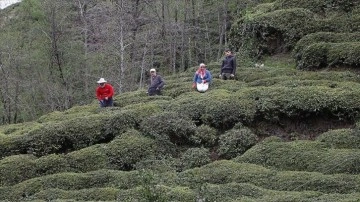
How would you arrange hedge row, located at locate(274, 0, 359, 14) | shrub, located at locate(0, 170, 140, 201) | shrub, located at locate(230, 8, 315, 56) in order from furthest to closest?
hedge row, located at locate(274, 0, 359, 14)
shrub, located at locate(230, 8, 315, 56)
shrub, located at locate(0, 170, 140, 201)

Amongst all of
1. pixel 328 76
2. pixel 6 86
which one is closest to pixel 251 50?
pixel 328 76

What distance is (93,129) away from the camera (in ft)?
63.3

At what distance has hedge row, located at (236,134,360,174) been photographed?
1379 centimetres

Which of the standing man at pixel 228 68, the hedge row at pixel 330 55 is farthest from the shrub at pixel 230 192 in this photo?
the standing man at pixel 228 68

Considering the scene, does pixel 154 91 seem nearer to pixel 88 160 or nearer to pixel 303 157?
pixel 88 160

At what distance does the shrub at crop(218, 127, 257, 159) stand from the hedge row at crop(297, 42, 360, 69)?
25.3ft

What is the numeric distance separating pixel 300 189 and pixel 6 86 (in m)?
40.0

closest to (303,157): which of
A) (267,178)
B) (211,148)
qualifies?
(267,178)

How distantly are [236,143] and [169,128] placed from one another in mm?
2441

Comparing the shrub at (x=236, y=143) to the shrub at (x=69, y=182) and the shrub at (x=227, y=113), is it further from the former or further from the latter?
the shrub at (x=69, y=182)

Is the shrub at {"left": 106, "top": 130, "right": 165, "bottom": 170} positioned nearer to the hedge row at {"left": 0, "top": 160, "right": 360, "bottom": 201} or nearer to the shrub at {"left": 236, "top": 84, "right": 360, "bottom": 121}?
the hedge row at {"left": 0, "top": 160, "right": 360, "bottom": 201}

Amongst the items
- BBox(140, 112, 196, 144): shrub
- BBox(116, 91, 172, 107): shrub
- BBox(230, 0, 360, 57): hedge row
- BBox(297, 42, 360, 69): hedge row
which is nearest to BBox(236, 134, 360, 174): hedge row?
BBox(140, 112, 196, 144): shrub

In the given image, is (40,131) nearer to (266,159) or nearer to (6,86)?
(266,159)

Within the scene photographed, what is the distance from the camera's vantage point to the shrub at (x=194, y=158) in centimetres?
1681
